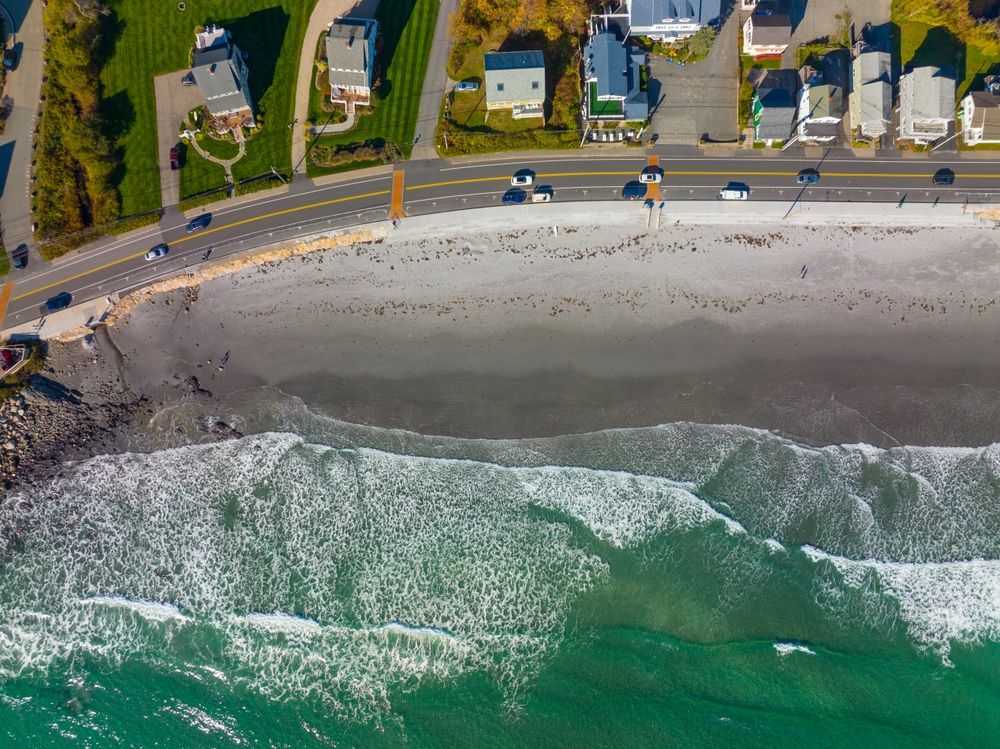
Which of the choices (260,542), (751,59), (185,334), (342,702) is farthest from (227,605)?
Result: (751,59)

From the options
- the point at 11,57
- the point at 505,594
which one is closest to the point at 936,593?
the point at 505,594

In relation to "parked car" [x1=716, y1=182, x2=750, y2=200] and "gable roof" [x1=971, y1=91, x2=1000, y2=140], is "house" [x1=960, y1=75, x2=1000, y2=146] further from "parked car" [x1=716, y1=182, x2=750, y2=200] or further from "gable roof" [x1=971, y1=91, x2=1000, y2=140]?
"parked car" [x1=716, y1=182, x2=750, y2=200]

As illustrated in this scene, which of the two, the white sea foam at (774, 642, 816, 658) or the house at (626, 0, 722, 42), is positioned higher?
the house at (626, 0, 722, 42)

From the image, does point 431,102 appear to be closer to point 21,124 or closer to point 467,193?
point 467,193

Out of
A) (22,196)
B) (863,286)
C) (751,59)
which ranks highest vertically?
(751,59)

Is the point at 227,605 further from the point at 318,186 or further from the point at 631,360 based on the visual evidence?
the point at 631,360

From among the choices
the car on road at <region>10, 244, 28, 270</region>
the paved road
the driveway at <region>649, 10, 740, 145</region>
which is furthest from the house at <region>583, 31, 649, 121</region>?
the car on road at <region>10, 244, 28, 270</region>

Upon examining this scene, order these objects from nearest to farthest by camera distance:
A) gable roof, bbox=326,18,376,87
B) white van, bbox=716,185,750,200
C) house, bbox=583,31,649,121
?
gable roof, bbox=326,18,376,87 < house, bbox=583,31,649,121 < white van, bbox=716,185,750,200
